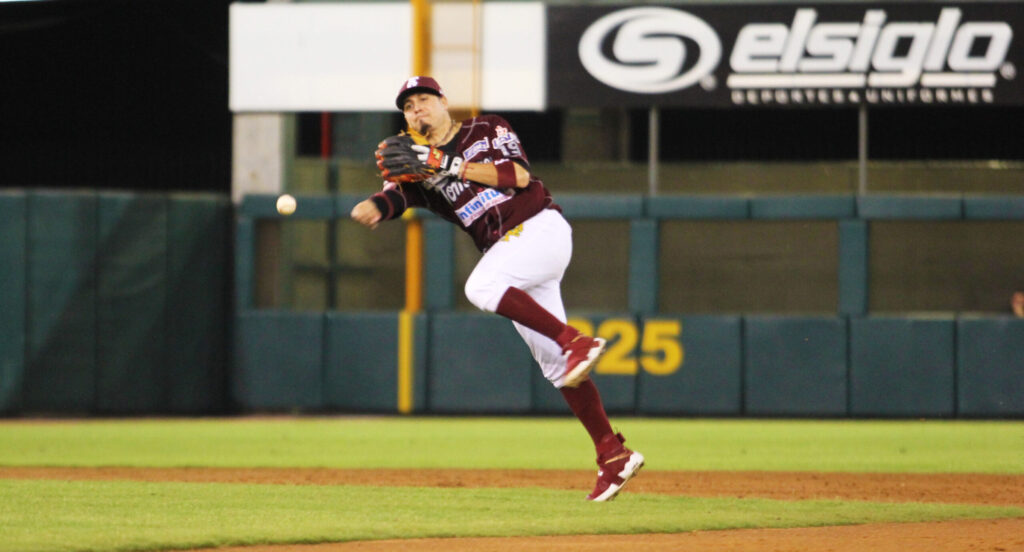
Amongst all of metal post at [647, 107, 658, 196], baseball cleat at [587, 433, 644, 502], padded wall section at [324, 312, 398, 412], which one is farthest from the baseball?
metal post at [647, 107, 658, 196]

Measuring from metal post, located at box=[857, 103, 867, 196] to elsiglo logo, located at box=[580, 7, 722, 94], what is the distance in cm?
165

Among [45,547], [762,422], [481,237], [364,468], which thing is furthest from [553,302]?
[762,422]

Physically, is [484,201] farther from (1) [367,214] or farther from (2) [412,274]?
(2) [412,274]

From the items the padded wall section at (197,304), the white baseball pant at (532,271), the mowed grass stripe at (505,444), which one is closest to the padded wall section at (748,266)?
the mowed grass stripe at (505,444)

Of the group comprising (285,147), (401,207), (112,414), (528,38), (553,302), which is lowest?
(112,414)

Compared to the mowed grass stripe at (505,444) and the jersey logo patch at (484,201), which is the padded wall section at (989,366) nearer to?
the mowed grass stripe at (505,444)

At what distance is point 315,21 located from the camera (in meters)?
14.2

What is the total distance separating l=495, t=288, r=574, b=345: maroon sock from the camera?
5855 mm

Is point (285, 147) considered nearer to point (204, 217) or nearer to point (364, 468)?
point (204, 217)

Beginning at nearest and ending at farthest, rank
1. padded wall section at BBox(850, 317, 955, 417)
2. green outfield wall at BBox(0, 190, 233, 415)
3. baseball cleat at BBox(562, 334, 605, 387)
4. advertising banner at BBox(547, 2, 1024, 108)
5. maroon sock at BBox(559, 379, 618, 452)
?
baseball cleat at BBox(562, 334, 605, 387) → maroon sock at BBox(559, 379, 618, 452) → padded wall section at BBox(850, 317, 955, 417) → green outfield wall at BBox(0, 190, 233, 415) → advertising banner at BBox(547, 2, 1024, 108)

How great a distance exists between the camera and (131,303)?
44.5ft

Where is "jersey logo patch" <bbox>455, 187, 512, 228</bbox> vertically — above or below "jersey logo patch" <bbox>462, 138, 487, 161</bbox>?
below

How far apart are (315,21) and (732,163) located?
4.43 meters

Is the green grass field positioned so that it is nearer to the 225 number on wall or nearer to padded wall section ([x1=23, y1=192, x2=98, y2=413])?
padded wall section ([x1=23, y1=192, x2=98, y2=413])
